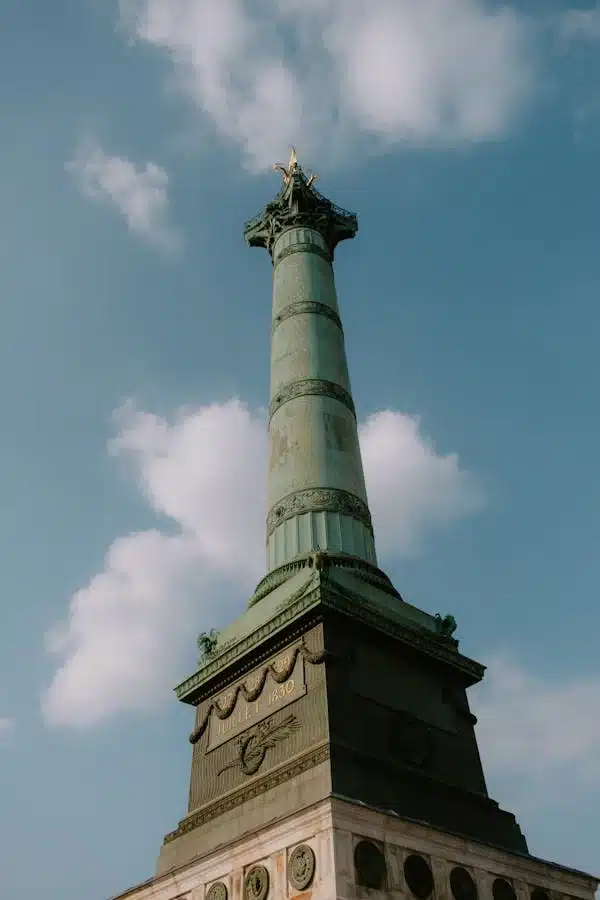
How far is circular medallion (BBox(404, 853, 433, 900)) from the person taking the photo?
14820 millimetres

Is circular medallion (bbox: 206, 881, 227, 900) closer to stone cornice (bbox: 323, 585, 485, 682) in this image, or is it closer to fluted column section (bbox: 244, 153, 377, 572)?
stone cornice (bbox: 323, 585, 485, 682)

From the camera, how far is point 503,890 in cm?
1627

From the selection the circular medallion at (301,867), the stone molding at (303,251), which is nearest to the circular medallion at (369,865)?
the circular medallion at (301,867)

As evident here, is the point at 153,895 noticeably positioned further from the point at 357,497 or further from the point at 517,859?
the point at 357,497

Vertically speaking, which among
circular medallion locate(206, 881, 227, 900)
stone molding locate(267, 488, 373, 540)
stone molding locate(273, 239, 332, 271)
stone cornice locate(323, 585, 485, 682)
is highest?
stone molding locate(273, 239, 332, 271)

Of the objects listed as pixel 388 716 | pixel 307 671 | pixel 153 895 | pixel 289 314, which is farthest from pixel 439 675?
pixel 289 314

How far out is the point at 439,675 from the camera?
19.6m

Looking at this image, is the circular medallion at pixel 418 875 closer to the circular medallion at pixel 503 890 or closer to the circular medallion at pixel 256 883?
the circular medallion at pixel 503 890

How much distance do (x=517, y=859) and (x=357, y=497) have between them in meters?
8.84

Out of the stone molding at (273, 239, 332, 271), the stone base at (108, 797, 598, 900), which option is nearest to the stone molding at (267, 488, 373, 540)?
the stone base at (108, 797, 598, 900)

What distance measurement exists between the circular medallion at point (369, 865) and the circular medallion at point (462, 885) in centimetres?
172

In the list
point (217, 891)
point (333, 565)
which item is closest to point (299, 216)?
point (333, 565)

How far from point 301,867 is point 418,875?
6.99 feet

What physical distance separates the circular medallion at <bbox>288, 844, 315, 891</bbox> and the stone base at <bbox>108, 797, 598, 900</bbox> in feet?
0.05
